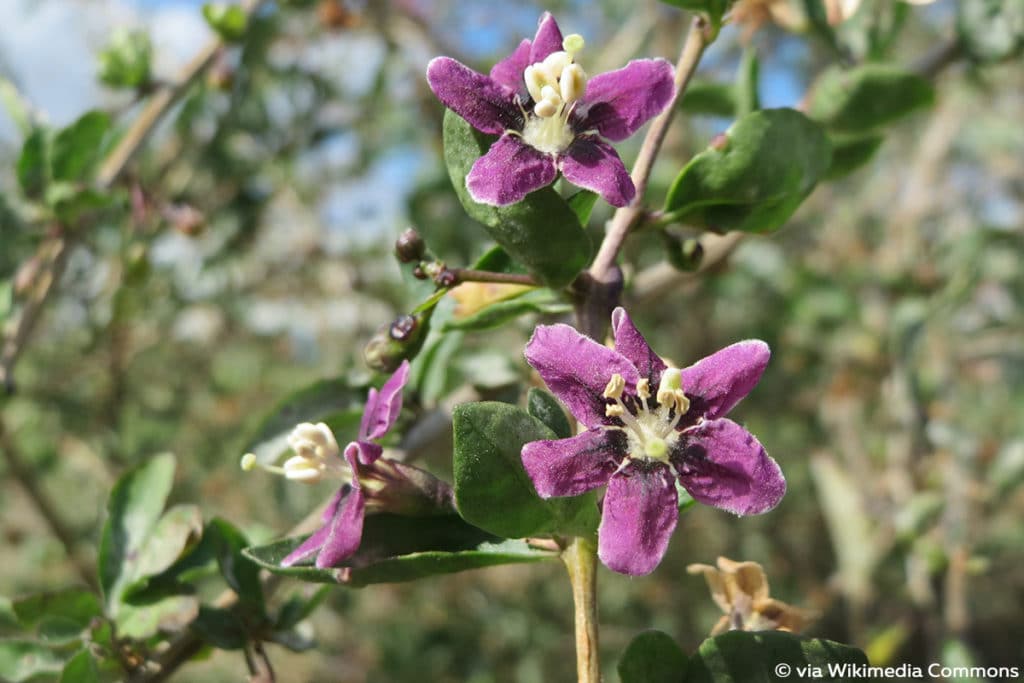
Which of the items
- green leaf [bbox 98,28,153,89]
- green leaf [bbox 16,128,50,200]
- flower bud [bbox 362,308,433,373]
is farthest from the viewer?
green leaf [bbox 98,28,153,89]

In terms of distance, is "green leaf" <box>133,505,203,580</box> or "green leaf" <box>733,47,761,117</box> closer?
"green leaf" <box>133,505,203,580</box>

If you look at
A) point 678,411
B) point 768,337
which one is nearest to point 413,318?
point 678,411

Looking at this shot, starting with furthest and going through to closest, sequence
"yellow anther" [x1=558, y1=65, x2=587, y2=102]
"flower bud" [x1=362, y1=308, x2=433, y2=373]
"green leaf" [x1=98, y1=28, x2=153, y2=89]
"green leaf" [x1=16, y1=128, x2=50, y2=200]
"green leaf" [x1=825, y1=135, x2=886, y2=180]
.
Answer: "green leaf" [x1=98, y1=28, x2=153, y2=89] < "green leaf" [x1=16, y1=128, x2=50, y2=200] < "green leaf" [x1=825, y1=135, x2=886, y2=180] < "flower bud" [x1=362, y1=308, x2=433, y2=373] < "yellow anther" [x1=558, y1=65, x2=587, y2=102]

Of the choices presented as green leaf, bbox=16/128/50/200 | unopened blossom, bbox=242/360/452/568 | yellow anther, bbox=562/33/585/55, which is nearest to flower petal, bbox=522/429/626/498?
unopened blossom, bbox=242/360/452/568

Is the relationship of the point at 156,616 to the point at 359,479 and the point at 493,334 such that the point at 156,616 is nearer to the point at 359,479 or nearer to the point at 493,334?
the point at 359,479

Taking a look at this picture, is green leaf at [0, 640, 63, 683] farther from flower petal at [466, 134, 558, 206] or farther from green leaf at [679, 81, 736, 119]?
green leaf at [679, 81, 736, 119]

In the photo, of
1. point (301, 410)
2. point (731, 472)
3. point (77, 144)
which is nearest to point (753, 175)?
point (731, 472)

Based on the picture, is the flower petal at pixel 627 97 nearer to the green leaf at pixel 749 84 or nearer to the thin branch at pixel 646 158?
the thin branch at pixel 646 158
